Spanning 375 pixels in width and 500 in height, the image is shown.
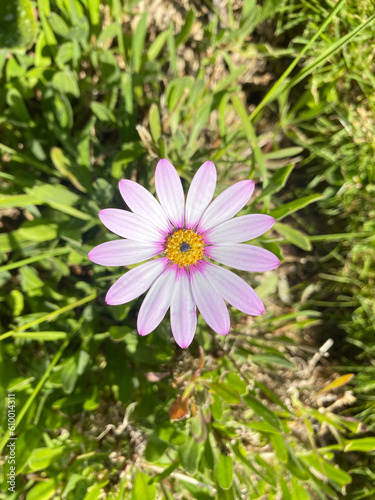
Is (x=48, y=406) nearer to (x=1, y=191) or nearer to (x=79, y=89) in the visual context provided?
(x=1, y=191)

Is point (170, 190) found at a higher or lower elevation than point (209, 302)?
higher

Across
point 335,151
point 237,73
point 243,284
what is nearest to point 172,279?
point 243,284

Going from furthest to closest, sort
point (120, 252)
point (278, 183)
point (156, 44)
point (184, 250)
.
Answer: point (156, 44)
point (278, 183)
point (184, 250)
point (120, 252)

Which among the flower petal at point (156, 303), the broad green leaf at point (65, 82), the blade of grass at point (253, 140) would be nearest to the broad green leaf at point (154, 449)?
the flower petal at point (156, 303)

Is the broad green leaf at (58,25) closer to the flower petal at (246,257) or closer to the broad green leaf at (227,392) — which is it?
the flower petal at (246,257)

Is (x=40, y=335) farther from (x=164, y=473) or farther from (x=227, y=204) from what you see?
(x=227, y=204)

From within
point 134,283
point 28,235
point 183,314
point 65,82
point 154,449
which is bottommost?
point 154,449

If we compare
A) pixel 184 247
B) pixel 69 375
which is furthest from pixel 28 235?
pixel 184 247
